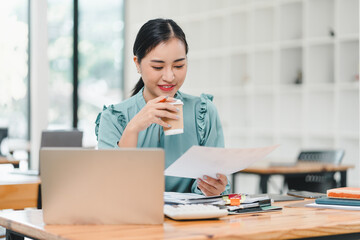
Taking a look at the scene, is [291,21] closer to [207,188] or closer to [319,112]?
[319,112]

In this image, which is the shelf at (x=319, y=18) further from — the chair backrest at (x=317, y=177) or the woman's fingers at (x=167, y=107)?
the woman's fingers at (x=167, y=107)

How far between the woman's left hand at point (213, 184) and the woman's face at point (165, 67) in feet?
1.23

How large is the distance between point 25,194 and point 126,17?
577cm

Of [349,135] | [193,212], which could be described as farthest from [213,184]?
[349,135]

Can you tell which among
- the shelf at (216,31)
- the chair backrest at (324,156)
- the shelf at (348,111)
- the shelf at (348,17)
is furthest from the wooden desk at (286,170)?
the shelf at (216,31)

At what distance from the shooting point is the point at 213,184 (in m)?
1.78

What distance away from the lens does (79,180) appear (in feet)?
4.35

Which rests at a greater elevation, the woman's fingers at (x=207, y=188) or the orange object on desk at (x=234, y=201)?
the woman's fingers at (x=207, y=188)

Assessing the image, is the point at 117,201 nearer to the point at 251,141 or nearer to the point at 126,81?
the point at 251,141

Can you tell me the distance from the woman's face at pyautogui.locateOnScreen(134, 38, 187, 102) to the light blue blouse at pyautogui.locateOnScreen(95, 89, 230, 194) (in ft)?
0.49

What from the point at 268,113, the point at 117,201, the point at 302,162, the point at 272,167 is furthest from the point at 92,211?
the point at 268,113

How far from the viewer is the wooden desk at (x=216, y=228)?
123 cm

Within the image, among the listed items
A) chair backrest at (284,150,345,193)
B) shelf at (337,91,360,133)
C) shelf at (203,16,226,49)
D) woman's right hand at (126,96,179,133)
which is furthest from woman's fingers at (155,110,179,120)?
shelf at (203,16,226,49)

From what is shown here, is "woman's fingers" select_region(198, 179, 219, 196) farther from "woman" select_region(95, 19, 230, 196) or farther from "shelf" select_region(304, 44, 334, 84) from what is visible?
"shelf" select_region(304, 44, 334, 84)
